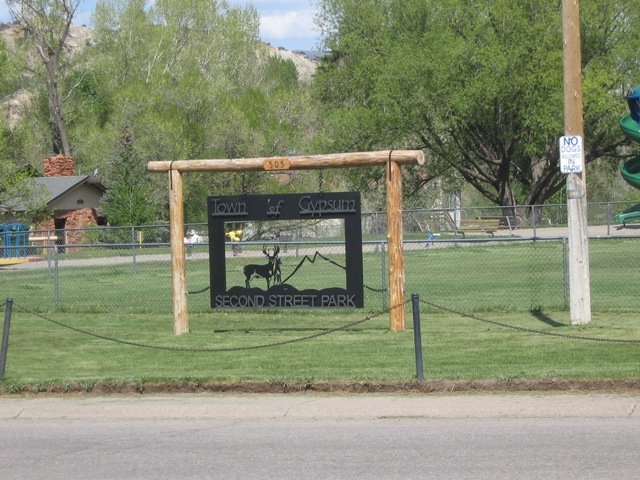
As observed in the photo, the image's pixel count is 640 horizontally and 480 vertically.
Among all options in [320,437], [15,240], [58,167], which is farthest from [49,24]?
[320,437]

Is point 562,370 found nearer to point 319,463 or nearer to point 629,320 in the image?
point 319,463

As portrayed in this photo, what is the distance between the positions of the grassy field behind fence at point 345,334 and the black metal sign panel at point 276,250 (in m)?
0.59

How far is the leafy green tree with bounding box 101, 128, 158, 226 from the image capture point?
50.4m

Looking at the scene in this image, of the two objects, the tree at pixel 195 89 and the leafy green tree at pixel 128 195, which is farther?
the tree at pixel 195 89

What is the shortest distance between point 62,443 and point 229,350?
4.28 meters

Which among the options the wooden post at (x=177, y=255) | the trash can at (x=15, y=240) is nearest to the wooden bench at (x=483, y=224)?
the trash can at (x=15, y=240)

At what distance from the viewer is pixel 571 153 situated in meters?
15.4

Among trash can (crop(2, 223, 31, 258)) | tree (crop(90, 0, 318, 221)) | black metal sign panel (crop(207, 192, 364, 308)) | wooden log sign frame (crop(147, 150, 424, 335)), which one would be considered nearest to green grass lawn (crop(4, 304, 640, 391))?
Result: wooden log sign frame (crop(147, 150, 424, 335))

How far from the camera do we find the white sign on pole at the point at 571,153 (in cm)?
1533

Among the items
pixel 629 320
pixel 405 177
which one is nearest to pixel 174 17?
pixel 405 177

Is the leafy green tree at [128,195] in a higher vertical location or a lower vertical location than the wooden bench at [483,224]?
higher

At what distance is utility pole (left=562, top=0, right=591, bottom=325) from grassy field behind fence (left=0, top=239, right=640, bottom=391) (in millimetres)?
953

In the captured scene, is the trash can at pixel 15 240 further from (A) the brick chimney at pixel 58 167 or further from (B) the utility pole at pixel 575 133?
(B) the utility pole at pixel 575 133

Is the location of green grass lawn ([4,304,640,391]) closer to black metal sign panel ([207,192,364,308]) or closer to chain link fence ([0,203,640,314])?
black metal sign panel ([207,192,364,308])
